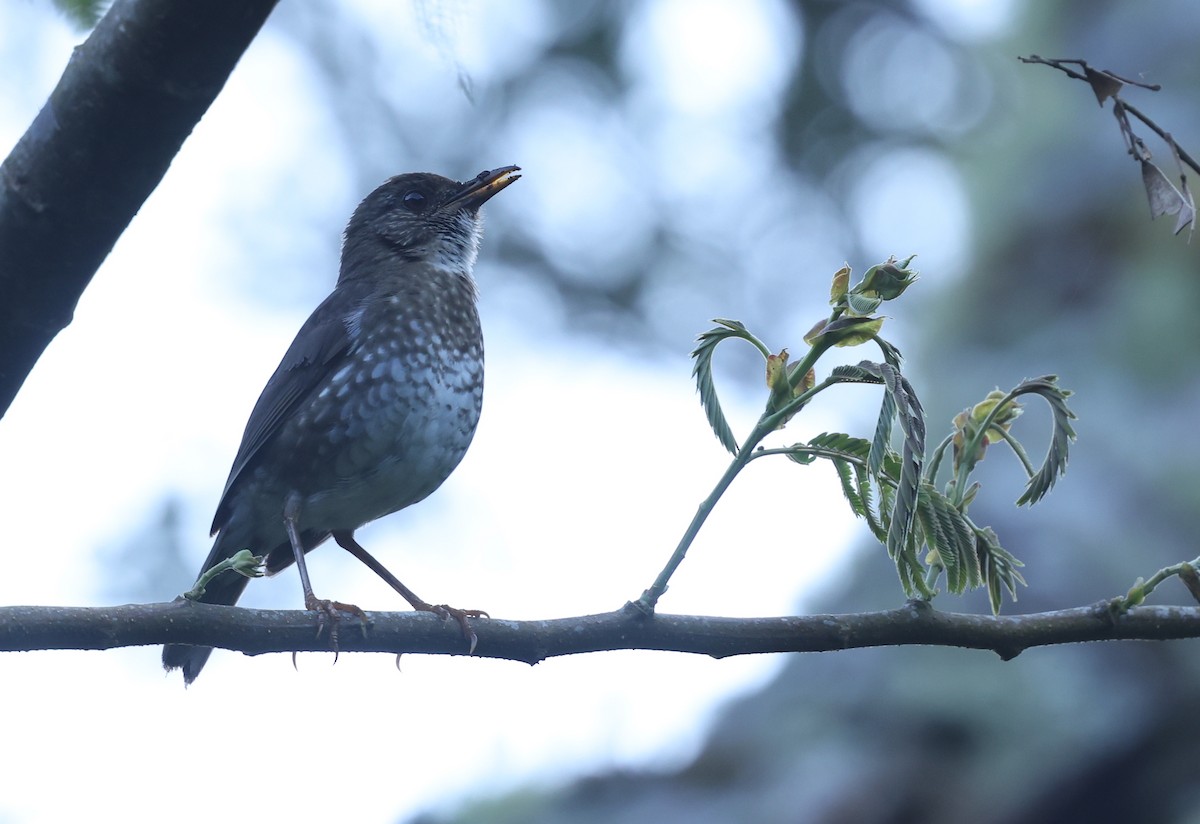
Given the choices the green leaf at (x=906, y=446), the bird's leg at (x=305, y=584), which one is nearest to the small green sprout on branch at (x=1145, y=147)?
the green leaf at (x=906, y=446)

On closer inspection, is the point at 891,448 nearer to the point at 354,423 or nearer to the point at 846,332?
the point at 846,332

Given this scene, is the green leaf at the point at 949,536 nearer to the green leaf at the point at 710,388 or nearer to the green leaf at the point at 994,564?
the green leaf at the point at 994,564

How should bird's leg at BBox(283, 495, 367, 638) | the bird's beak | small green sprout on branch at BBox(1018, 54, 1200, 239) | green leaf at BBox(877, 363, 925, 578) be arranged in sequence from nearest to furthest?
small green sprout on branch at BBox(1018, 54, 1200, 239), green leaf at BBox(877, 363, 925, 578), bird's leg at BBox(283, 495, 367, 638), the bird's beak

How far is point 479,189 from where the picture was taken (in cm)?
463

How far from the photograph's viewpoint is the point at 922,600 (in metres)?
2.20

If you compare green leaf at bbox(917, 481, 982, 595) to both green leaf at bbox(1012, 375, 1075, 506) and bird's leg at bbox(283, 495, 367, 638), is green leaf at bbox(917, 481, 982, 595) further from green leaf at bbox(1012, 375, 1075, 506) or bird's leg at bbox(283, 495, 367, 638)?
bird's leg at bbox(283, 495, 367, 638)

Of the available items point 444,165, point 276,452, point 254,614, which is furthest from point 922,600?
point 444,165

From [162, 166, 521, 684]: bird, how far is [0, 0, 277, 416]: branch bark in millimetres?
1800

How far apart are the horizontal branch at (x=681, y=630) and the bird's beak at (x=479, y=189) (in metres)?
2.40

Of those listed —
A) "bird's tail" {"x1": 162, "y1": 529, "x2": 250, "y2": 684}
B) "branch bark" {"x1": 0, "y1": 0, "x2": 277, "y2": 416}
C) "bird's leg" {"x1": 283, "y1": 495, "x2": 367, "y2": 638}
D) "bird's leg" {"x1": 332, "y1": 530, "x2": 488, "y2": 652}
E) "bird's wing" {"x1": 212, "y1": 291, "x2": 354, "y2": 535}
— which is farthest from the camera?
"bird's wing" {"x1": 212, "y1": 291, "x2": 354, "y2": 535}

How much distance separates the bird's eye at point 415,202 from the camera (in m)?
4.80

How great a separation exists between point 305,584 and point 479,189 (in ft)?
5.78

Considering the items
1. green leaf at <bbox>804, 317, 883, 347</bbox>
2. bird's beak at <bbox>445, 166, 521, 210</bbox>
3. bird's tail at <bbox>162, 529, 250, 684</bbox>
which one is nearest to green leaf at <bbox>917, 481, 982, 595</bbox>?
green leaf at <bbox>804, 317, 883, 347</bbox>

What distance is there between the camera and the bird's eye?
4797 mm
